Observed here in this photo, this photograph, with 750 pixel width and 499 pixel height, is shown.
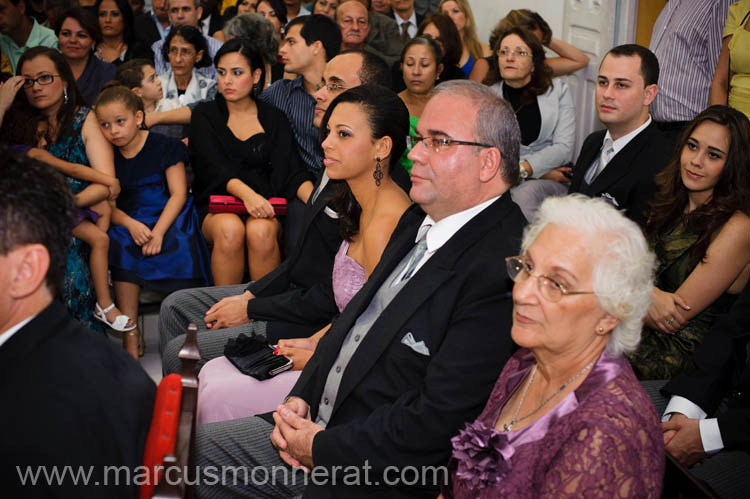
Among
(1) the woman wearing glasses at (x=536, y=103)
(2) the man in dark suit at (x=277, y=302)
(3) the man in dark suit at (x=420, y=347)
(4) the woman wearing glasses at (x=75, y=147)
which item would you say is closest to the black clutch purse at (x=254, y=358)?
(2) the man in dark suit at (x=277, y=302)

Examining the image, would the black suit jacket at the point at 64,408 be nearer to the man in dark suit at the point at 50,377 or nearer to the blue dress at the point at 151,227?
the man in dark suit at the point at 50,377

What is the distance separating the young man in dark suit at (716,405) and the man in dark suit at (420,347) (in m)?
0.70

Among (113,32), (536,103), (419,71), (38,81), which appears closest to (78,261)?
(38,81)

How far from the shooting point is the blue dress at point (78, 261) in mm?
3680

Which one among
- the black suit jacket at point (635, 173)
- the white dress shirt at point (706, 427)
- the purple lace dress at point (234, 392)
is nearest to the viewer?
the white dress shirt at point (706, 427)

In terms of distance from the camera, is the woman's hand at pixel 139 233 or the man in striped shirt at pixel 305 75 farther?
the man in striped shirt at pixel 305 75

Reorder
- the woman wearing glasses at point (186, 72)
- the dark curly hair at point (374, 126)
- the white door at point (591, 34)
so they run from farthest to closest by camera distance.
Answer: the white door at point (591, 34) → the woman wearing glasses at point (186, 72) → the dark curly hair at point (374, 126)

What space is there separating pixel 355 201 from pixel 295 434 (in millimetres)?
996

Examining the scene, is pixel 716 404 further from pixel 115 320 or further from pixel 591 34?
pixel 591 34

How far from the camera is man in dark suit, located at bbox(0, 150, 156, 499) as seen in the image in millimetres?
1156

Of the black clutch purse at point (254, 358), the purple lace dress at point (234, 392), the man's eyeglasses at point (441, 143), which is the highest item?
the man's eyeglasses at point (441, 143)

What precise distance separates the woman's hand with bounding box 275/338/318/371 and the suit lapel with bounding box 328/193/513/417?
0.57m

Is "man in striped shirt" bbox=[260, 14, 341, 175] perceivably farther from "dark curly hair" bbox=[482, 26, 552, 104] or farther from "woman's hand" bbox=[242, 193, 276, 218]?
"dark curly hair" bbox=[482, 26, 552, 104]

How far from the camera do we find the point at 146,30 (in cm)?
580
